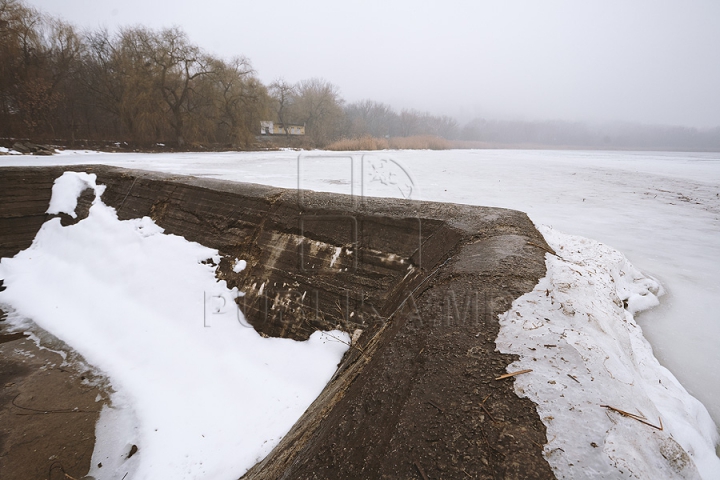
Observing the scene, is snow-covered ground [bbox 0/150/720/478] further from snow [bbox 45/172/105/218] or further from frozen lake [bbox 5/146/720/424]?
snow [bbox 45/172/105/218]

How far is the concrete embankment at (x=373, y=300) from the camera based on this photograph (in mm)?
1355

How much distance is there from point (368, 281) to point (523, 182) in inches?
304

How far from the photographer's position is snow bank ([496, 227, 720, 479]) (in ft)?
3.89

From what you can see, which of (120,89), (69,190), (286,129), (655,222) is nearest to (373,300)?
(655,222)

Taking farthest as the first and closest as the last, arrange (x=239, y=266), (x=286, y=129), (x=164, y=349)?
(x=286, y=129) → (x=239, y=266) → (x=164, y=349)

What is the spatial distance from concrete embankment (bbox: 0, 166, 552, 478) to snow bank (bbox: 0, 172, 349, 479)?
0.27 metres

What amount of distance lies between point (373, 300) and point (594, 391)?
7.33ft

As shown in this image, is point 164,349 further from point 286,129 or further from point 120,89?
point 286,129

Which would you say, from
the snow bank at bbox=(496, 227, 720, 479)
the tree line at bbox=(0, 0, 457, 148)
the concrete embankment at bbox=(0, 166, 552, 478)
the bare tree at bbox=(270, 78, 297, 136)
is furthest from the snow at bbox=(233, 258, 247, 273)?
the bare tree at bbox=(270, 78, 297, 136)

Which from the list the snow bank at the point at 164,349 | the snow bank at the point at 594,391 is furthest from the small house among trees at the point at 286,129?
the snow bank at the point at 594,391

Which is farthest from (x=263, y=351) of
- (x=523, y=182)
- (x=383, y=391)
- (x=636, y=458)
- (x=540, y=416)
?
(x=523, y=182)

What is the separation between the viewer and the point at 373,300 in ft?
11.3

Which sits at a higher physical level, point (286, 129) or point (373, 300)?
point (286, 129)

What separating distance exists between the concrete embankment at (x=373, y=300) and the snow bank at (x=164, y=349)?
271mm
